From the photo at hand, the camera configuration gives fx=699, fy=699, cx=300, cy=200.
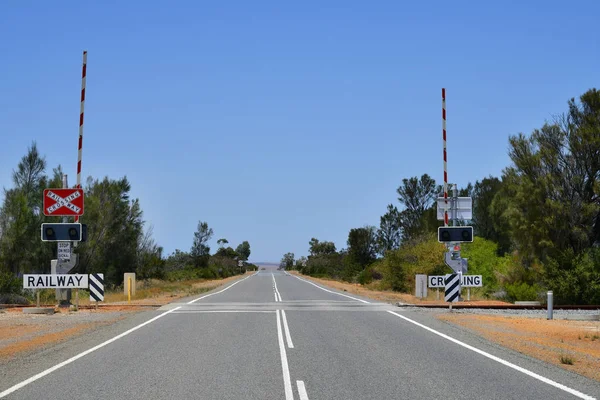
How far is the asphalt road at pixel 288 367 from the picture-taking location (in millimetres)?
9609

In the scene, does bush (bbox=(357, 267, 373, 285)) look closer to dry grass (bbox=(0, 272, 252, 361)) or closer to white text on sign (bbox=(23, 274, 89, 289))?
dry grass (bbox=(0, 272, 252, 361))

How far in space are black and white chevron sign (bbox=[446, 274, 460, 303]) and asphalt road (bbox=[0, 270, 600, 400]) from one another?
5670mm

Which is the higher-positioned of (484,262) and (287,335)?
(484,262)

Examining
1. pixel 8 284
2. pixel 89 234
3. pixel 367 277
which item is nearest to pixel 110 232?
pixel 89 234

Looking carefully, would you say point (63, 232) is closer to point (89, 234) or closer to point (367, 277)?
point (89, 234)

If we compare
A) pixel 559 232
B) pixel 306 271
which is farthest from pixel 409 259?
pixel 306 271

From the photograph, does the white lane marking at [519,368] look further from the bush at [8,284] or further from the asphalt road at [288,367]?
the bush at [8,284]

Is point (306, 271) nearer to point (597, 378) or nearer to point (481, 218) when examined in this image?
point (481, 218)

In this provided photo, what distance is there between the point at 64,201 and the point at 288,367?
1463 cm

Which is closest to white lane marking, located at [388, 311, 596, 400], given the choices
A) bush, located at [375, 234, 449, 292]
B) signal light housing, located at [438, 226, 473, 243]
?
signal light housing, located at [438, 226, 473, 243]

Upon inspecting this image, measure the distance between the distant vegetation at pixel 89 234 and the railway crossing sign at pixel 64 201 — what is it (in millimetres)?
7514

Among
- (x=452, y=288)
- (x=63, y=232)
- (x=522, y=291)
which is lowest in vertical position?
(x=522, y=291)

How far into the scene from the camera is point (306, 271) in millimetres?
120125

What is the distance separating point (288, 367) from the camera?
1170 cm
